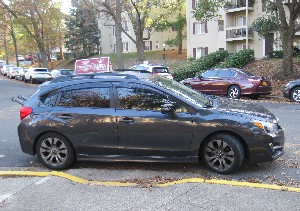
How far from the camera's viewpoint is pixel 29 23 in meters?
38.3

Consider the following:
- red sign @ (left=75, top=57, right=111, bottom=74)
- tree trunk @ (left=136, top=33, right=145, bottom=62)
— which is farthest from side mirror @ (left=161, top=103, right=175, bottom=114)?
tree trunk @ (left=136, top=33, right=145, bottom=62)

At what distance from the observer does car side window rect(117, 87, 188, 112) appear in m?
5.92

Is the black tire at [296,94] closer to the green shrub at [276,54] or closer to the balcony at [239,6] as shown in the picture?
the green shrub at [276,54]

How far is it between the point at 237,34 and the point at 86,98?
31.1 m

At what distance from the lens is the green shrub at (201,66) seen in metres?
27.2

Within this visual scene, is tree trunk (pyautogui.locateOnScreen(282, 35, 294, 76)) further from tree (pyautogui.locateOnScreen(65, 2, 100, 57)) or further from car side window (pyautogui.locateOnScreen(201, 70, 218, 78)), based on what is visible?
tree (pyautogui.locateOnScreen(65, 2, 100, 57))

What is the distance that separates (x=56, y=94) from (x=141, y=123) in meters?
1.65

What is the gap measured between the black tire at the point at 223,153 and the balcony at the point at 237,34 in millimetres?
30366

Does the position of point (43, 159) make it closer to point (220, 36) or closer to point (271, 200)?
point (271, 200)

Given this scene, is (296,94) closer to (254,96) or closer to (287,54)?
(254,96)

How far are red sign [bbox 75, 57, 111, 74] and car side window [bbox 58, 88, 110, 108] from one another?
5710 mm

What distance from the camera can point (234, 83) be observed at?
17.4m

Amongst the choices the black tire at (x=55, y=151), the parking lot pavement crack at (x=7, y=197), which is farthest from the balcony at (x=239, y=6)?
the parking lot pavement crack at (x=7, y=197)

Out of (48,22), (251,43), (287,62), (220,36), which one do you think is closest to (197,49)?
(220,36)
